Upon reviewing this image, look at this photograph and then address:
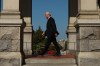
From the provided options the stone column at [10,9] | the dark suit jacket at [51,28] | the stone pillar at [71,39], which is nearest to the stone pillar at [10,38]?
the stone column at [10,9]

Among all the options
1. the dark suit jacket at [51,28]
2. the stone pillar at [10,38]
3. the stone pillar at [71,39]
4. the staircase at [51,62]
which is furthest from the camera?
the stone pillar at [71,39]

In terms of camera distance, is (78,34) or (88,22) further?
(78,34)

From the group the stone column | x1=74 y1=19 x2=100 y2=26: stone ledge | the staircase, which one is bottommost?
the staircase

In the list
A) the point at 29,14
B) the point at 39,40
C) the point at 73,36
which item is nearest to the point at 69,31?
the point at 73,36

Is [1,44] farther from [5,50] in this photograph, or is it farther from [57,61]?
[57,61]

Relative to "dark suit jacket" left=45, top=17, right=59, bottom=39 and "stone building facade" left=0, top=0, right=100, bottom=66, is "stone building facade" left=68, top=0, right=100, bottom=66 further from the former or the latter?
"dark suit jacket" left=45, top=17, right=59, bottom=39

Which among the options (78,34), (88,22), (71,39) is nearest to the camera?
(88,22)

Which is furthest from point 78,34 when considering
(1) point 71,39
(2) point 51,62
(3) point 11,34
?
(1) point 71,39

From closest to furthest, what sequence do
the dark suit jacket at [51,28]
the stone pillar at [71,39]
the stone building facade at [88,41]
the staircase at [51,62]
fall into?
1. the stone building facade at [88,41]
2. the staircase at [51,62]
3. the dark suit jacket at [51,28]
4. the stone pillar at [71,39]

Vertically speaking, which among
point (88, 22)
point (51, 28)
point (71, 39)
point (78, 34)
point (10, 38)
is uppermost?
point (88, 22)

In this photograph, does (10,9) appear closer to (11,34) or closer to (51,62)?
(11,34)

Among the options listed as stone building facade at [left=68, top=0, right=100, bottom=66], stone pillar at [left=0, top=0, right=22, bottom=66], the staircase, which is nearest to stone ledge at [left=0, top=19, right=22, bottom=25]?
stone pillar at [left=0, top=0, right=22, bottom=66]

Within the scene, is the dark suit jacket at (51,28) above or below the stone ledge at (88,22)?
below

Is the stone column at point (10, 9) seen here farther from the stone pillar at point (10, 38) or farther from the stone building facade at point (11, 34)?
the stone pillar at point (10, 38)
